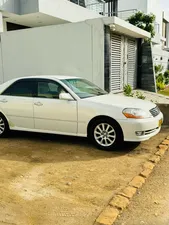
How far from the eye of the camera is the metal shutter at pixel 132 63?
39.2 feet

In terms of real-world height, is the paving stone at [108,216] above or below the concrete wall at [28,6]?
below

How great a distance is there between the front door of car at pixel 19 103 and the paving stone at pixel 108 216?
3287 millimetres

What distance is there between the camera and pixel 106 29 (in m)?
9.12

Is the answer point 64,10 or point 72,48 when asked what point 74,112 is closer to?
point 72,48

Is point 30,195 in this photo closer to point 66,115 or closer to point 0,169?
point 0,169

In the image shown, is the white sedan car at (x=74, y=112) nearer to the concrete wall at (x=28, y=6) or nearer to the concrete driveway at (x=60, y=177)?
the concrete driveway at (x=60, y=177)

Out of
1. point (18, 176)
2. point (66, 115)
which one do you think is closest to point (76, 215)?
point (18, 176)

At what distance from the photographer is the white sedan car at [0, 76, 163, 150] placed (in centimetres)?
494

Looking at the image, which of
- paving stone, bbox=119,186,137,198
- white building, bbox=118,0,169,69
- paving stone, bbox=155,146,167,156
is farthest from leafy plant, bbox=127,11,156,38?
paving stone, bbox=119,186,137,198

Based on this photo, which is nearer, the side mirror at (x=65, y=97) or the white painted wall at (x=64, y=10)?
the side mirror at (x=65, y=97)

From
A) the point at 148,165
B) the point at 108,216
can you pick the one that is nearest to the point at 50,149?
the point at 148,165

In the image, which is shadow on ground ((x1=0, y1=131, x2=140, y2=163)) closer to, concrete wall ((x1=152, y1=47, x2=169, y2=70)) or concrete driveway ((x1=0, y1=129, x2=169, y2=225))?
concrete driveway ((x1=0, y1=129, x2=169, y2=225))

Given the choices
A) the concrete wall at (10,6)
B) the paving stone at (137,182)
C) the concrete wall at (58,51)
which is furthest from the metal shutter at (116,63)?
the paving stone at (137,182)

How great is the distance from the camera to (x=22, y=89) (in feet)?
19.5
